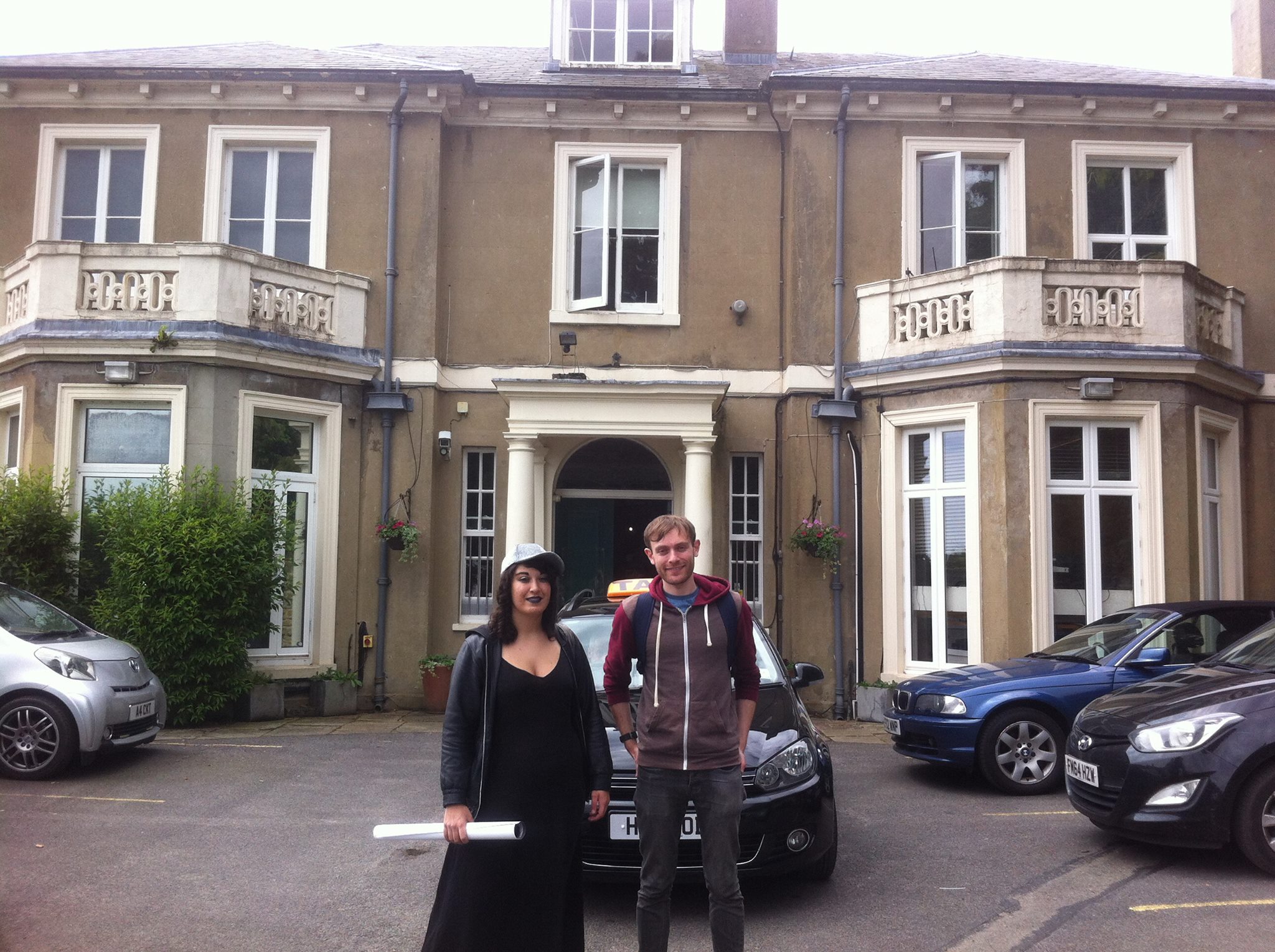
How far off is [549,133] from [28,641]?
27.9 feet

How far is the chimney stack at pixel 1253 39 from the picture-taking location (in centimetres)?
1492

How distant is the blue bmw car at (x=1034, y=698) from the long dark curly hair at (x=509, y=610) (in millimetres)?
5209

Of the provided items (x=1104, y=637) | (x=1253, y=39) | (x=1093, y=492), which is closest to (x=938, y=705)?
(x=1104, y=637)

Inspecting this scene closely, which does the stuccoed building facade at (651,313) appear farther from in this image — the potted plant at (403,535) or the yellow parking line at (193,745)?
the yellow parking line at (193,745)

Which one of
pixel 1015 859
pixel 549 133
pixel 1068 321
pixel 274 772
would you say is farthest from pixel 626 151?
pixel 1015 859

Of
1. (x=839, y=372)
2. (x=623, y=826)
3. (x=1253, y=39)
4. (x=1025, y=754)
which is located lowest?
(x=1025, y=754)

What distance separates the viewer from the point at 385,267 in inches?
503

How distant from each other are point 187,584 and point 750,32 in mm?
11066

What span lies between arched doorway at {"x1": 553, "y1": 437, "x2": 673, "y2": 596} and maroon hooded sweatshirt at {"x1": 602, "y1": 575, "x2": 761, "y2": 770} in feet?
30.2

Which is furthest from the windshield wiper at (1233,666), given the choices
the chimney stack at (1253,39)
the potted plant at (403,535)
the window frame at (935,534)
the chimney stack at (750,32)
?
the chimney stack at (1253,39)

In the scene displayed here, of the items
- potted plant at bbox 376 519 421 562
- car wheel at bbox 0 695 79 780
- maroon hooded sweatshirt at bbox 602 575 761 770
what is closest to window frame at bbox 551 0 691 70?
potted plant at bbox 376 519 421 562

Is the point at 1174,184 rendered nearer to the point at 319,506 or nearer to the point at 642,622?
the point at 319,506

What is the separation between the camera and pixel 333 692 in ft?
39.0

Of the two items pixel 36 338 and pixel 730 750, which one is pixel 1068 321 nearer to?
pixel 730 750
